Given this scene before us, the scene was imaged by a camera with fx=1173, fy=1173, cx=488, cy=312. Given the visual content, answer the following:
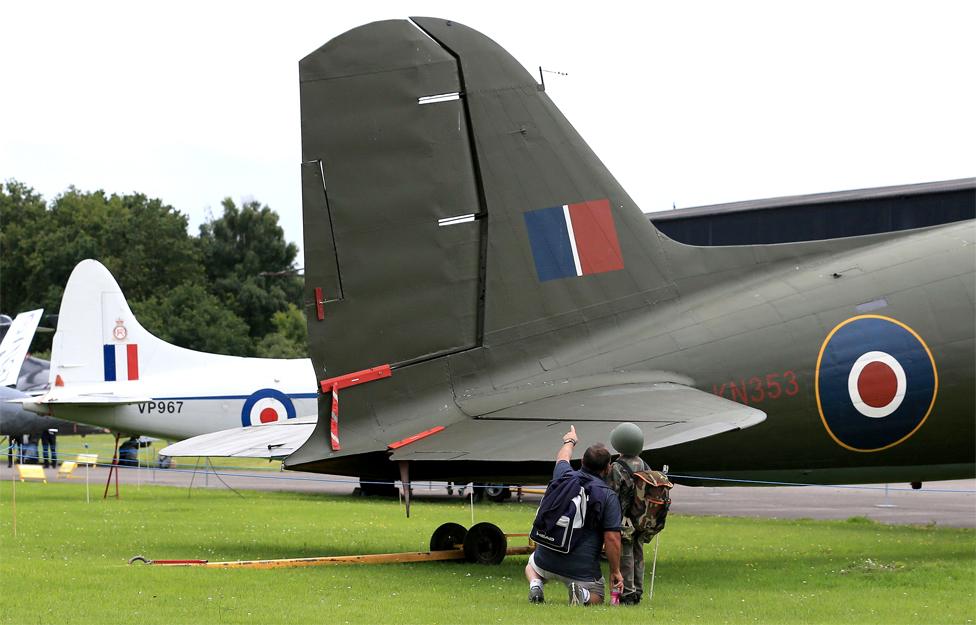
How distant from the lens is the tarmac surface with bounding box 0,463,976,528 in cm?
2106

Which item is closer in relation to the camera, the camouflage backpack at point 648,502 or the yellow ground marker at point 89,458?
the camouflage backpack at point 648,502

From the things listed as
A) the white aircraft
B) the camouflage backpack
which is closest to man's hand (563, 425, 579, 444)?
the camouflage backpack

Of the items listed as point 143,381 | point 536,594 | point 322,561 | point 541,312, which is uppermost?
point 541,312

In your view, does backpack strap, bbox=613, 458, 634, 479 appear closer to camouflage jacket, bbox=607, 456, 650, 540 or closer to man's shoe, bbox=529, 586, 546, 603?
camouflage jacket, bbox=607, 456, 650, 540

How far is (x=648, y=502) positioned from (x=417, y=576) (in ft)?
9.47

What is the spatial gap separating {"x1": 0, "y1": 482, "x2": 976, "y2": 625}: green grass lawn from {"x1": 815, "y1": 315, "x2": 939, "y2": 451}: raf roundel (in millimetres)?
1467

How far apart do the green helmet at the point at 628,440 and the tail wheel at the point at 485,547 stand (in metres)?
3.10

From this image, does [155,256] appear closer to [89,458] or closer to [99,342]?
[89,458]

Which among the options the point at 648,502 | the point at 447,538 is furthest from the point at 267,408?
the point at 648,502

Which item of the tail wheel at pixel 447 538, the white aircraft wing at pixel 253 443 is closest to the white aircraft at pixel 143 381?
the white aircraft wing at pixel 253 443

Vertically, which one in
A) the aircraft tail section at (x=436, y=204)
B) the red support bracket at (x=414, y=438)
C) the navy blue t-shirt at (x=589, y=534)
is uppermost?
the aircraft tail section at (x=436, y=204)

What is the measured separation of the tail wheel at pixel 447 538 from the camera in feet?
41.3

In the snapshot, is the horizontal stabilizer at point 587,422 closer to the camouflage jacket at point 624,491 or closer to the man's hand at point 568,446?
the man's hand at point 568,446

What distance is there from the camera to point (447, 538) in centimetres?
1261
